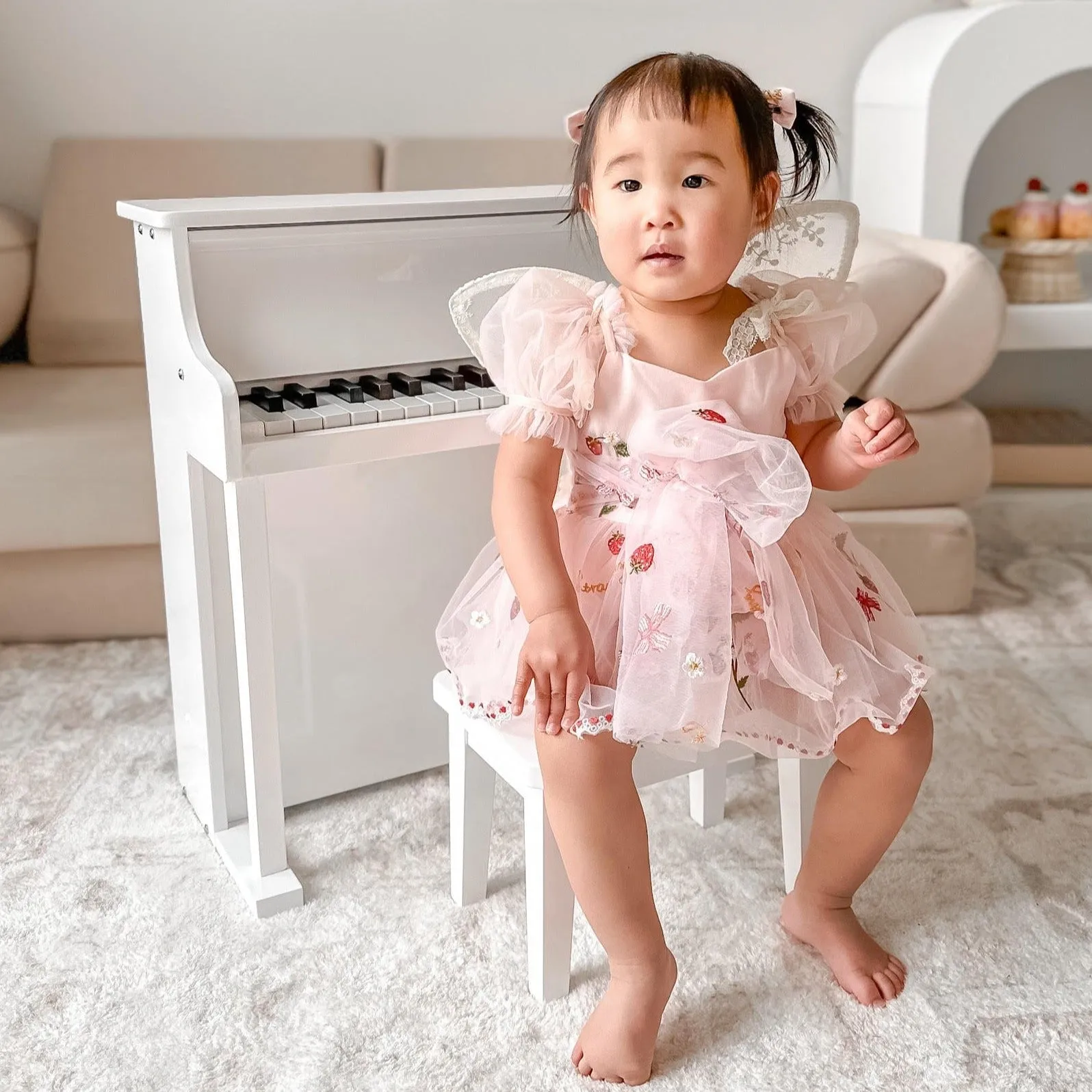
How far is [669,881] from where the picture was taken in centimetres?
151

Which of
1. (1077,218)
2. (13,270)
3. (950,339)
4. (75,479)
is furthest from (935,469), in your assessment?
(13,270)

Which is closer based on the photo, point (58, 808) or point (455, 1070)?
point (455, 1070)

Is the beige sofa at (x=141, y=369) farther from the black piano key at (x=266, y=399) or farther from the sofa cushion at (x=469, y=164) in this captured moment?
the black piano key at (x=266, y=399)

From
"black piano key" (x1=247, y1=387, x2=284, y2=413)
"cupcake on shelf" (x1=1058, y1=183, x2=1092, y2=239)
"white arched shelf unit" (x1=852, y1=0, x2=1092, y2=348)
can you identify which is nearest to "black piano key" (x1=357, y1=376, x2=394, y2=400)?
"black piano key" (x1=247, y1=387, x2=284, y2=413)

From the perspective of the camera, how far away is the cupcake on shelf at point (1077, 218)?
2697 millimetres

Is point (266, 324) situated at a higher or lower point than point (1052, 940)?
higher

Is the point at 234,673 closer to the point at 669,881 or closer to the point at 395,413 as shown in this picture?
the point at 395,413

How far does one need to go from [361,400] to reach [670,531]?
0.43 metres

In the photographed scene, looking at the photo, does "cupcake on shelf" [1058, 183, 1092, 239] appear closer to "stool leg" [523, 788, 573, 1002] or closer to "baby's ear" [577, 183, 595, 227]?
"baby's ear" [577, 183, 595, 227]

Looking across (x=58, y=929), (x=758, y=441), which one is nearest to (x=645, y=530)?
(x=758, y=441)

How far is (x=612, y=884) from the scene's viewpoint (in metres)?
1.17

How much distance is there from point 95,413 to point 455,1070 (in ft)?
4.41

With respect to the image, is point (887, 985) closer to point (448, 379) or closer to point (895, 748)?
point (895, 748)

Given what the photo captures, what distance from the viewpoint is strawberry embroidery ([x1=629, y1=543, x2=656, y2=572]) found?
1.18 m
